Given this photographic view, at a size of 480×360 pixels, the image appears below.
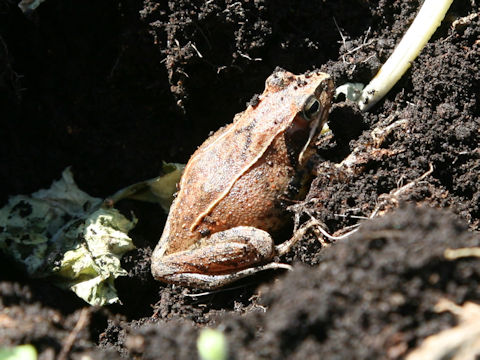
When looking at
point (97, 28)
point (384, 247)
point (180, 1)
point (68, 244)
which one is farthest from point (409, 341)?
point (97, 28)

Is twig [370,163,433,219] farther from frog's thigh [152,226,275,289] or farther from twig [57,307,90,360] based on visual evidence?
twig [57,307,90,360]

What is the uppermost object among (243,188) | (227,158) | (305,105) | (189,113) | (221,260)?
(189,113)

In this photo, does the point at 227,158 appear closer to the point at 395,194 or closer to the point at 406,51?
the point at 395,194

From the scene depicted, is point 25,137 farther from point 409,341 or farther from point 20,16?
point 409,341

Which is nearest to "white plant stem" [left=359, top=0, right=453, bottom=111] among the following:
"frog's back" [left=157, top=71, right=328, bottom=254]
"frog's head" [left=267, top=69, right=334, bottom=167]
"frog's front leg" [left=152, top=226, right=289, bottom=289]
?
"frog's head" [left=267, top=69, right=334, bottom=167]

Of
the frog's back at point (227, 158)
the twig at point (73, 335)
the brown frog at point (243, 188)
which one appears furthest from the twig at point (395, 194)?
the twig at point (73, 335)

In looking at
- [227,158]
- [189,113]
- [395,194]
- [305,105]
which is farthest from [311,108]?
[189,113]

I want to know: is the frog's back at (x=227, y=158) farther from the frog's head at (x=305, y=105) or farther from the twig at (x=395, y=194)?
the twig at (x=395, y=194)
